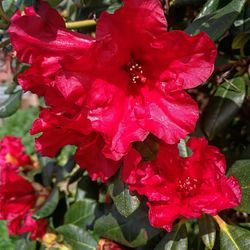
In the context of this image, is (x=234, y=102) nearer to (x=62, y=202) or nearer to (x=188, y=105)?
(x=188, y=105)

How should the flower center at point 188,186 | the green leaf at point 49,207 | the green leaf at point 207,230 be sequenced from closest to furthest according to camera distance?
the flower center at point 188,186, the green leaf at point 207,230, the green leaf at point 49,207

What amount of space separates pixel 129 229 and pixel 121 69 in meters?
0.55

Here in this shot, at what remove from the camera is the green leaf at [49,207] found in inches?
68.4

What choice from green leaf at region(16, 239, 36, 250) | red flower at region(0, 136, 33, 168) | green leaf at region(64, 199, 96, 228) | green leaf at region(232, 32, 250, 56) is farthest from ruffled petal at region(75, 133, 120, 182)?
red flower at region(0, 136, 33, 168)

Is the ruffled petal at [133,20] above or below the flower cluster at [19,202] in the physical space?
above

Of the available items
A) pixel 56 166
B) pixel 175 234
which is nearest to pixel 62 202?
pixel 56 166

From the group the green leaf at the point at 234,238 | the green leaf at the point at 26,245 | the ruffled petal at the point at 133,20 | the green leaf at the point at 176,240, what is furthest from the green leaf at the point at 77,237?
the ruffled petal at the point at 133,20

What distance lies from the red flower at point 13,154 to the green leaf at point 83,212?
452mm

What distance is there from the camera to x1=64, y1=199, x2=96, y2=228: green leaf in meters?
1.76

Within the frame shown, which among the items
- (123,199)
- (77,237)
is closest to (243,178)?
(123,199)

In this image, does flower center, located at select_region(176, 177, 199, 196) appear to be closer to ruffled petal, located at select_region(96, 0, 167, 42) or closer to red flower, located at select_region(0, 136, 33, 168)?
ruffled petal, located at select_region(96, 0, 167, 42)

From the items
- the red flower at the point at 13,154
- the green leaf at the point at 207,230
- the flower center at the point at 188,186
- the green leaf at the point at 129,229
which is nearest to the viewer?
the flower center at the point at 188,186

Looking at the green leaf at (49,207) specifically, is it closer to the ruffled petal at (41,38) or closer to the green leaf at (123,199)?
the green leaf at (123,199)

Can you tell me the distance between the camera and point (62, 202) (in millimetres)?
1903
